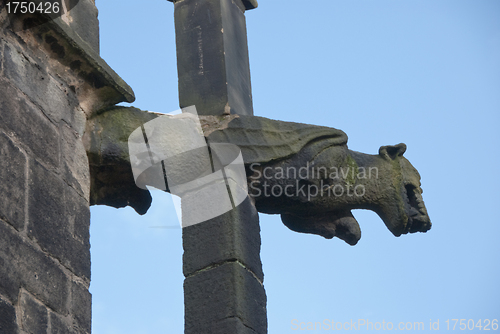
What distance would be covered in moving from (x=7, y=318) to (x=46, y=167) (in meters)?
0.71

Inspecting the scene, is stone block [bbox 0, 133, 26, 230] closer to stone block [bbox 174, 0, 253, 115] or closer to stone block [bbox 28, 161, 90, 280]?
stone block [bbox 28, 161, 90, 280]

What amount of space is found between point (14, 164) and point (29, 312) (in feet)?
1.80

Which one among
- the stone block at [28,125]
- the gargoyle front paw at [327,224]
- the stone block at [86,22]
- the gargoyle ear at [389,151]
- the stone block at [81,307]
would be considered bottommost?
the stone block at [81,307]

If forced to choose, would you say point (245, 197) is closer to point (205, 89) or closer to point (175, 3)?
point (205, 89)

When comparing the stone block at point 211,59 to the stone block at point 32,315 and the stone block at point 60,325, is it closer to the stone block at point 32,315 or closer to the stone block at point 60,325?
the stone block at point 60,325

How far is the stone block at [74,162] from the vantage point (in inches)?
134

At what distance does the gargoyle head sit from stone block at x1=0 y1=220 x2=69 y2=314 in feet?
7.17

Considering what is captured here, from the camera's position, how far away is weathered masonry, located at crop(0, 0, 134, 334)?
2.90 meters

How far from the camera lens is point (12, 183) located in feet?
9.76

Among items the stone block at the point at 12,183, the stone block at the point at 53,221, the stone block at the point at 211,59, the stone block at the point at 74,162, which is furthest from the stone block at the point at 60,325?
the stone block at the point at 211,59

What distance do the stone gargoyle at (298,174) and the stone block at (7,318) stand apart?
1.08 meters

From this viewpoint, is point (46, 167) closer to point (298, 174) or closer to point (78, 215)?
point (78, 215)

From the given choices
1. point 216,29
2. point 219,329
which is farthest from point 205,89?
point 219,329

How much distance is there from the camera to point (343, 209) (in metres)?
4.68
